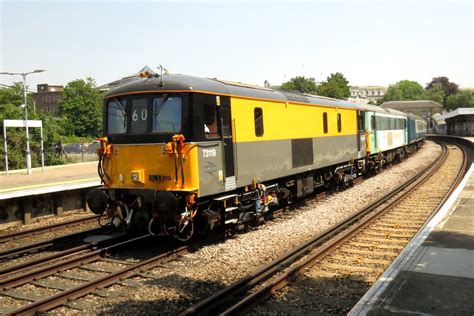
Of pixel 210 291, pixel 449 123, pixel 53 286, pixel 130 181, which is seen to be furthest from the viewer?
pixel 449 123

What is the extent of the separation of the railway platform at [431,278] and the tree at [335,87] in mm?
69310

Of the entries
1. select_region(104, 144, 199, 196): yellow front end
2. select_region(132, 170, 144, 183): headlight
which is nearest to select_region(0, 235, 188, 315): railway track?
select_region(104, 144, 199, 196): yellow front end

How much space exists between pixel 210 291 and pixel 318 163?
8.63m

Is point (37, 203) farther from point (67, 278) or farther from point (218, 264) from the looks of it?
point (218, 264)

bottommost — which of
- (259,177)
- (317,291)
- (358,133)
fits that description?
(317,291)

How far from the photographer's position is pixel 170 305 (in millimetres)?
6406

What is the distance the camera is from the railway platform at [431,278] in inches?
224

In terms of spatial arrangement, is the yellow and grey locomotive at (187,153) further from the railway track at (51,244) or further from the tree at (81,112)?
the tree at (81,112)

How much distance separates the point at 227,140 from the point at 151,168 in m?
1.79

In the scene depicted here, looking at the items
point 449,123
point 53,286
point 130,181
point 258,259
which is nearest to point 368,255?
point 258,259

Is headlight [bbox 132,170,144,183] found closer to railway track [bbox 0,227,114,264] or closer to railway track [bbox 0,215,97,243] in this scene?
railway track [bbox 0,227,114,264]

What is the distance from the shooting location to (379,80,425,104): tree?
161 meters

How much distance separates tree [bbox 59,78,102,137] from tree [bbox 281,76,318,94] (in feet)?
125

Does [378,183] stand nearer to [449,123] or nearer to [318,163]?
[318,163]
